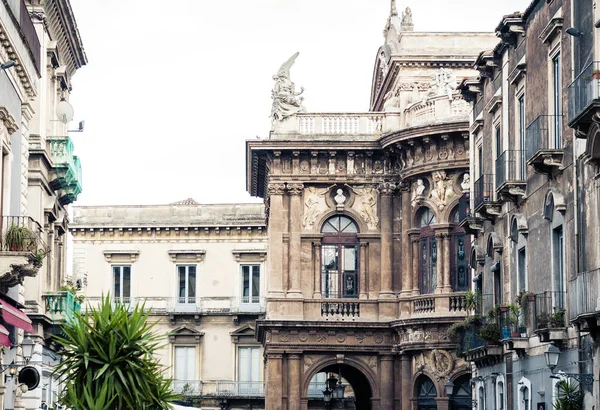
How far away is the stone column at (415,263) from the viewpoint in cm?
5125

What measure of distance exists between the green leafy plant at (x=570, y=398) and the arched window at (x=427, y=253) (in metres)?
24.4

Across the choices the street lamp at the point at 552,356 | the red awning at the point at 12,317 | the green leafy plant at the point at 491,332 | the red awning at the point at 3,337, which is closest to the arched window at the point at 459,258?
the green leafy plant at the point at 491,332

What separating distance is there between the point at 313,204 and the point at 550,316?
25.1m

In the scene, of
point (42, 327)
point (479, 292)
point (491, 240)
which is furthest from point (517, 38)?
point (42, 327)

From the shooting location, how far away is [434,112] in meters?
50.9

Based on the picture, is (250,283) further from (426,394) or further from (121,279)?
(426,394)

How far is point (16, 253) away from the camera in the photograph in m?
29.0

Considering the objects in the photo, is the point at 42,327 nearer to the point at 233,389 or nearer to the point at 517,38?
the point at 517,38

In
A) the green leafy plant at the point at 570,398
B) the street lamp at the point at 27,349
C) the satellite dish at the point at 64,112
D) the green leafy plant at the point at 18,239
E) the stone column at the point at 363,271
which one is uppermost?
the satellite dish at the point at 64,112

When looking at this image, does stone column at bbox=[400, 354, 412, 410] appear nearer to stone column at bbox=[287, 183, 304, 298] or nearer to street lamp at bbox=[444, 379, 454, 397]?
street lamp at bbox=[444, 379, 454, 397]

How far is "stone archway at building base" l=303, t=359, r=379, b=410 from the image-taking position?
51531 millimetres

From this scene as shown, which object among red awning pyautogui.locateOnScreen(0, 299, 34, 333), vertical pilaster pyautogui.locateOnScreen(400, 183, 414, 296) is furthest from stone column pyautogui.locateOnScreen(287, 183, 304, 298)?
red awning pyautogui.locateOnScreen(0, 299, 34, 333)

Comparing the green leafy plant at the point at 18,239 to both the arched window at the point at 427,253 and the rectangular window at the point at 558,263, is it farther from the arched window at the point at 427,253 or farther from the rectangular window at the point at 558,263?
the arched window at the point at 427,253

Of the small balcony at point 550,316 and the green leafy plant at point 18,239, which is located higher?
the green leafy plant at point 18,239
